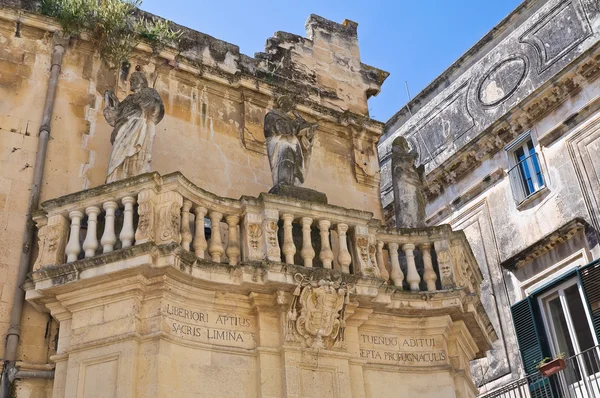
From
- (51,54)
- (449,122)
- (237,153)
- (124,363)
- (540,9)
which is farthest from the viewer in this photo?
(449,122)

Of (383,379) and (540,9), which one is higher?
(540,9)

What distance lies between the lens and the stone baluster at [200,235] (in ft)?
26.3

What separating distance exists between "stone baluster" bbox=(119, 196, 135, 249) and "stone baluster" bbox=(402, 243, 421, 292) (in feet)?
10.3

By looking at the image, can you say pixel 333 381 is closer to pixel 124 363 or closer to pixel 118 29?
pixel 124 363

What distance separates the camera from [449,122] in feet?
60.0

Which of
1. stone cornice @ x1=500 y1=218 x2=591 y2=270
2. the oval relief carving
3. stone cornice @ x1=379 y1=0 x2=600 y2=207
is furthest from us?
the oval relief carving

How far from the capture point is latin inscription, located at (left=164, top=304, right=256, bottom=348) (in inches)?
304

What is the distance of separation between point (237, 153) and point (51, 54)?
275cm

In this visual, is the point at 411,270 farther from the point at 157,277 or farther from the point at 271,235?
the point at 157,277

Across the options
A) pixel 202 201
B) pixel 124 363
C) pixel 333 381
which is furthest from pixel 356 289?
pixel 124 363

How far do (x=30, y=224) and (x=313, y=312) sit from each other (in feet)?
10.7

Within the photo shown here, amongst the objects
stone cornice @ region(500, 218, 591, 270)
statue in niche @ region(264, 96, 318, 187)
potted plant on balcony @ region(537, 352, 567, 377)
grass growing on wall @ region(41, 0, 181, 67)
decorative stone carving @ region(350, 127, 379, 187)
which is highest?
grass growing on wall @ region(41, 0, 181, 67)

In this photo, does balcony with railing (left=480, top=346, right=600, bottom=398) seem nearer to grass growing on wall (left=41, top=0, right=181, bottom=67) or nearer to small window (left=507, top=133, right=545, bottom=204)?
small window (left=507, top=133, right=545, bottom=204)

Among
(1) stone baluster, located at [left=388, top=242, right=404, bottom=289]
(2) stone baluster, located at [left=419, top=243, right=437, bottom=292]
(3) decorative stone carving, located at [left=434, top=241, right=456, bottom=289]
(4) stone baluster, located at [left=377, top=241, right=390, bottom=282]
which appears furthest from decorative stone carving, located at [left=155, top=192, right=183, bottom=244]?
(3) decorative stone carving, located at [left=434, top=241, right=456, bottom=289]
